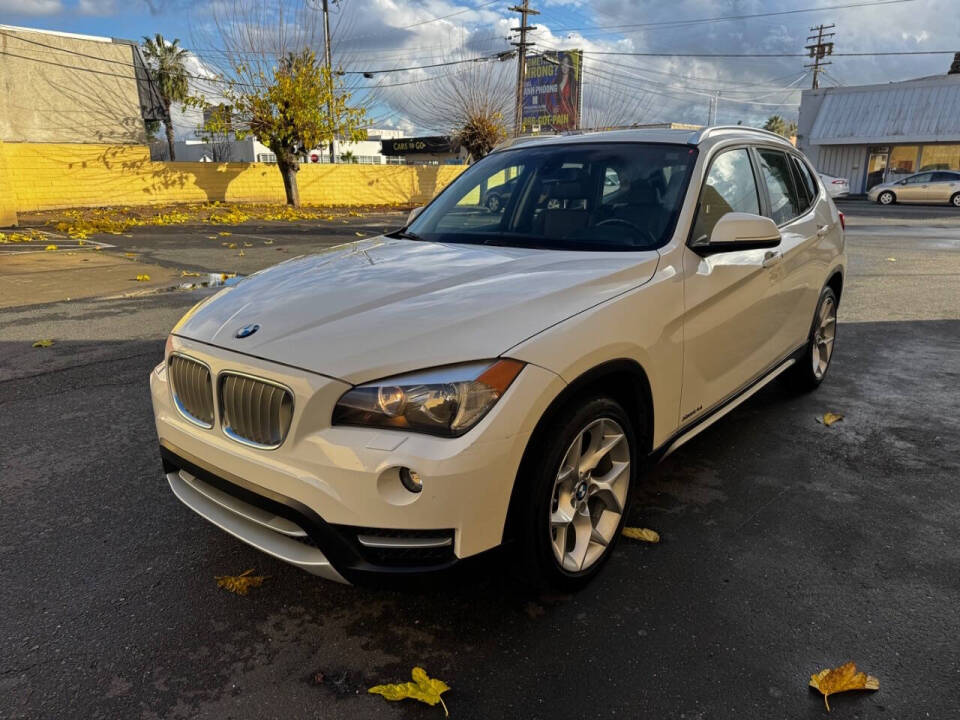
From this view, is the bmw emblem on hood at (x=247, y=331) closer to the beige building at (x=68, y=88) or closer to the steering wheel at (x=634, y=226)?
the steering wheel at (x=634, y=226)

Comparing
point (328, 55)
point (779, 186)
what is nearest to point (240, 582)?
point (779, 186)

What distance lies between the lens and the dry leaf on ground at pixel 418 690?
213cm

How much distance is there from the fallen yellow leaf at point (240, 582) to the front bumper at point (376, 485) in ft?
1.81

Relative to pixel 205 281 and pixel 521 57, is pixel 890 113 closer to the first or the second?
pixel 521 57

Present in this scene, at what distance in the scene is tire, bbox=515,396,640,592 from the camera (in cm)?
227

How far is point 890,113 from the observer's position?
38.3m

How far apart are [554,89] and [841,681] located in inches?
2360

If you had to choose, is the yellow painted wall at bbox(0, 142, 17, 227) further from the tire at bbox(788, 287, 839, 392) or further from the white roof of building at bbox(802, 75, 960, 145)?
the white roof of building at bbox(802, 75, 960, 145)

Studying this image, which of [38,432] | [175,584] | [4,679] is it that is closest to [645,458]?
[175,584]

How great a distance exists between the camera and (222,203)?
2497 centimetres

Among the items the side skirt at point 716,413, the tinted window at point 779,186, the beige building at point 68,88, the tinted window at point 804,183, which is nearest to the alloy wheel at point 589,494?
the side skirt at point 716,413

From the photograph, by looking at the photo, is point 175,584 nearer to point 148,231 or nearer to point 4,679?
point 4,679

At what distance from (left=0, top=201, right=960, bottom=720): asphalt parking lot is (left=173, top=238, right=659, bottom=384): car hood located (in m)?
0.76

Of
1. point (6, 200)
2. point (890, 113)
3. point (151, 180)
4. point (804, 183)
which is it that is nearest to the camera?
point (804, 183)
